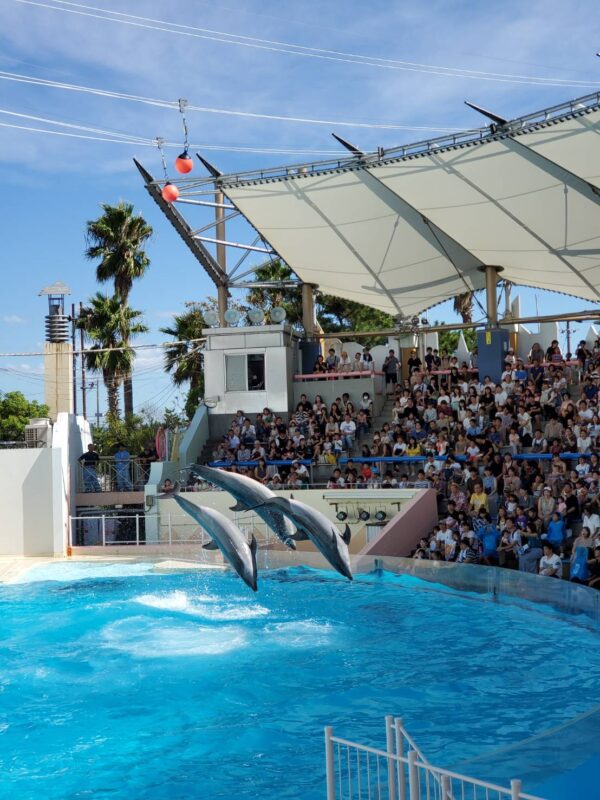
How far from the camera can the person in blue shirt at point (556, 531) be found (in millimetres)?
15484

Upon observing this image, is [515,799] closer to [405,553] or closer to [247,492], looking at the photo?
[247,492]

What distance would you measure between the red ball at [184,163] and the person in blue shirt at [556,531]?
11113 mm

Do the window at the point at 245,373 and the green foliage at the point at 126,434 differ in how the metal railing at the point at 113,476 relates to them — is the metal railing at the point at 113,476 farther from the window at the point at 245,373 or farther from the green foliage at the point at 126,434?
the green foliage at the point at 126,434

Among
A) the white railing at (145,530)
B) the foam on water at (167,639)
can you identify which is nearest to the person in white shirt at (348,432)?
the white railing at (145,530)

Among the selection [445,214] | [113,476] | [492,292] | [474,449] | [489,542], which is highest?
[445,214]

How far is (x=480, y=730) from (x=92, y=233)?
29.9 m

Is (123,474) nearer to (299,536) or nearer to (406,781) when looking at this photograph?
(299,536)

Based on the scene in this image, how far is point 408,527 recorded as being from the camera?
1811 centimetres

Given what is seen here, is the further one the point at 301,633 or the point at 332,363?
the point at 332,363

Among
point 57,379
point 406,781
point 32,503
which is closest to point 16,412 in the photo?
point 57,379

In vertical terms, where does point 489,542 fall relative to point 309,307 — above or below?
below

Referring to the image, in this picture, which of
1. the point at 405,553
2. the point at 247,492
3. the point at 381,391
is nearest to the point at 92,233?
the point at 381,391

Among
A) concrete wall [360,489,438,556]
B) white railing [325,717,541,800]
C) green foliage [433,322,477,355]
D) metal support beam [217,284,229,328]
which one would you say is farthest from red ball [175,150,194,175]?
green foliage [433,322,477,355]

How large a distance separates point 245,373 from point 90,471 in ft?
16.2
